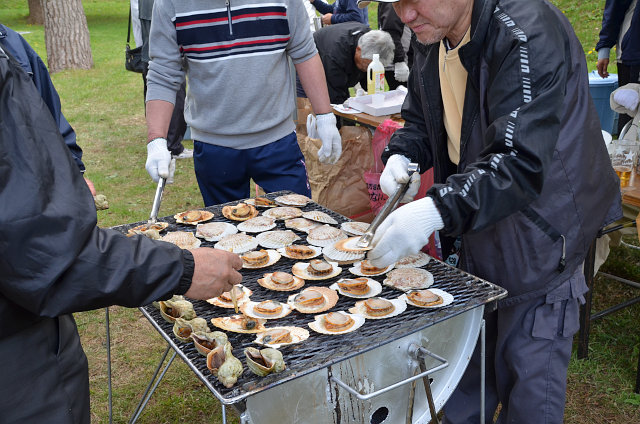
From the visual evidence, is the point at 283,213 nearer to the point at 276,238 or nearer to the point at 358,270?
the point at 276,238

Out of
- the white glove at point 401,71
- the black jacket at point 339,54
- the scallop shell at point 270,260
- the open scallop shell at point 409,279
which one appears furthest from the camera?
the white glove at point 401,71

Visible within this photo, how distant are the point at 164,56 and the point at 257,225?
1129 mm

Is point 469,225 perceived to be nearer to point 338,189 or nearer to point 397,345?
point 397,345

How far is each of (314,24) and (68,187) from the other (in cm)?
615

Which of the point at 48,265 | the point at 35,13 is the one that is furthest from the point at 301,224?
the point at 35,13

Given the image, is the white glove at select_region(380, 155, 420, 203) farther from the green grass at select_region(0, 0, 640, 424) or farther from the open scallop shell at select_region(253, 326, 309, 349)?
the green grass at select_region(0, 0, 640, 424)

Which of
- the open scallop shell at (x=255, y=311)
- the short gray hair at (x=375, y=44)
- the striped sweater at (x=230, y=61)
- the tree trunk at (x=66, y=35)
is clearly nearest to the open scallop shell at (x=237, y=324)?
the open scallop shell at (x=255, y=311)

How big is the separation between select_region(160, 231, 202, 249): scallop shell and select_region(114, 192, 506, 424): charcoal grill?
11.9 inches

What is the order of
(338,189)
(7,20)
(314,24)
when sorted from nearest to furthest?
(338,189)
(314,24)
(7,20)

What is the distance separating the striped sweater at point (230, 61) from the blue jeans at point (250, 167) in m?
0.04

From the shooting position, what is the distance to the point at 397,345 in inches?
74.7

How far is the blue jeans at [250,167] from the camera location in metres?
3.26

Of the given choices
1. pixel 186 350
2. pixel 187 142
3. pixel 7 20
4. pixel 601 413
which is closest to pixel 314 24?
pixel 187 142

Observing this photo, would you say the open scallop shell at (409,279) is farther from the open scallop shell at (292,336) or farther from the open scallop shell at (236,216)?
the open scallop shell at (236,216)
